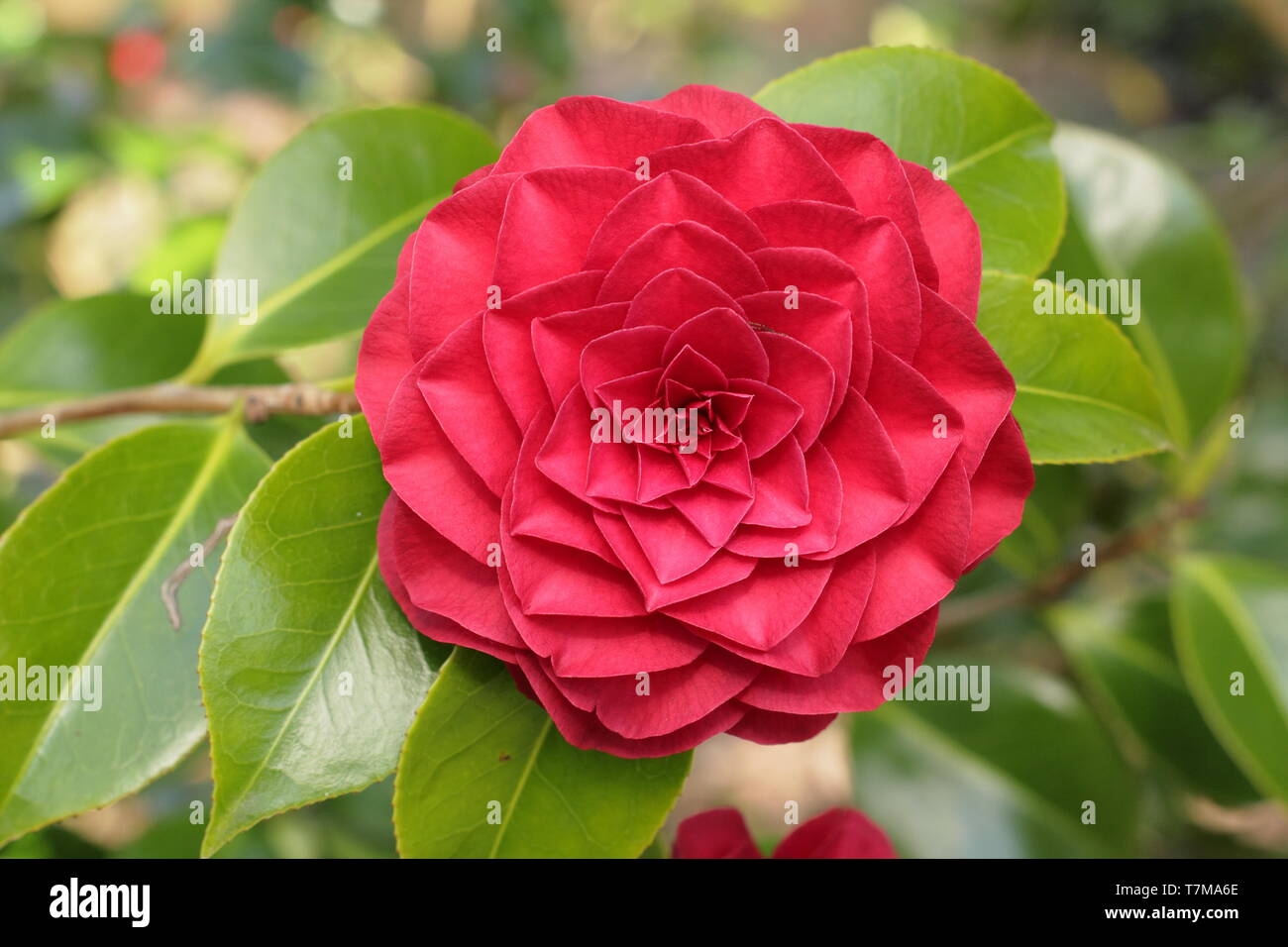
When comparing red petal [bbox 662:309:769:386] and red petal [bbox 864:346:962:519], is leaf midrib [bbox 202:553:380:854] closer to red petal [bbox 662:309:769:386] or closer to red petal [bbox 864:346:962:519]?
red petal [bbox 662:309:769:386]

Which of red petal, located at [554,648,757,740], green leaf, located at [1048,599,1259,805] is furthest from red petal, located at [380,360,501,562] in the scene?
A: green leaf, located at [1048,599,1259,805]

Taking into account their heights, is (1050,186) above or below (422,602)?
above

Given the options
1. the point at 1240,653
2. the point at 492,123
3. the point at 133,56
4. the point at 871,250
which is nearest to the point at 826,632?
the point at 871,250

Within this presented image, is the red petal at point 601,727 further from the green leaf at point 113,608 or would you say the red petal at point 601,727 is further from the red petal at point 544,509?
the green leaf at point 113,608

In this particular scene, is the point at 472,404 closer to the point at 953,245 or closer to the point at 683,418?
the point at 683,418

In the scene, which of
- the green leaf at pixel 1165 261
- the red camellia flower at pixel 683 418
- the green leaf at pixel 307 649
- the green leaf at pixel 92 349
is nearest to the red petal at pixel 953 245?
the red camellia flower at pixel 683 418

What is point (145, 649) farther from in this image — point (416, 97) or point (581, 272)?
point (416, 97)
